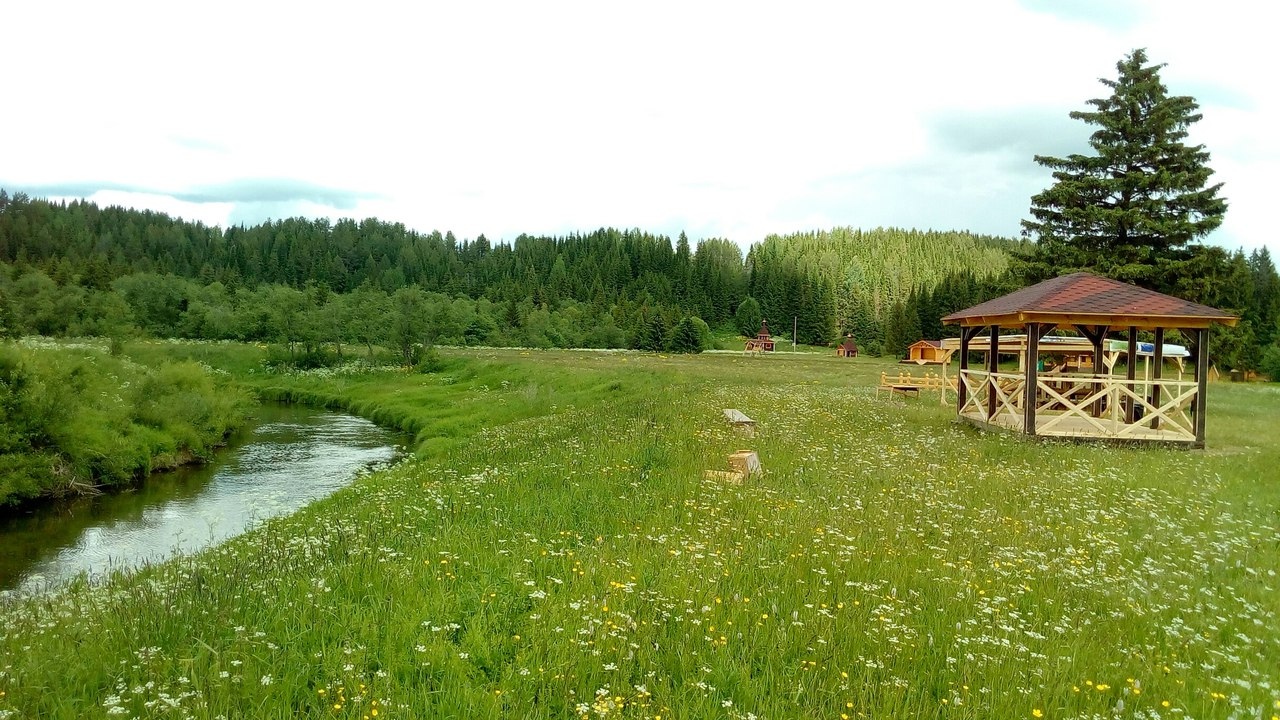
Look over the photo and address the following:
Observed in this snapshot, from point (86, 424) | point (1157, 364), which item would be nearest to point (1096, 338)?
point (1157, 364)

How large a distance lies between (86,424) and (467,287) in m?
124

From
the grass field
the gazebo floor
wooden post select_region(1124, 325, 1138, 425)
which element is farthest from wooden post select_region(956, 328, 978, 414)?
the grass field

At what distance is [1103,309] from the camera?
1723cm

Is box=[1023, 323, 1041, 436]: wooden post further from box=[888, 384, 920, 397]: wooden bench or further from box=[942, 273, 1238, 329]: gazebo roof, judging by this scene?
box=[888, 384, 920, 397]: wooden bench

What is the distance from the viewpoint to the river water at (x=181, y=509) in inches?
574

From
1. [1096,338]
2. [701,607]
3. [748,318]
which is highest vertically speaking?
[748,318]

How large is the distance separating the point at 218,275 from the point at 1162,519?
14283cm

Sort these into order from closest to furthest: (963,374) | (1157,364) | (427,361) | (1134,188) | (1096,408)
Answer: (1157,364) → (963,374) → (1096,408) → (1134,188) → (427,361)

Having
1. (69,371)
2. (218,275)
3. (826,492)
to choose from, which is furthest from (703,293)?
(826,492)

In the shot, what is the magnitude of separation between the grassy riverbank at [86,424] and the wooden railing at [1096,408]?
26051 millimetres

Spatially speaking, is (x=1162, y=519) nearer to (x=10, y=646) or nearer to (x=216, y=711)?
(x=216, y=711)

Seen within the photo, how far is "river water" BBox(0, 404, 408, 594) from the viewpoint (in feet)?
47.9

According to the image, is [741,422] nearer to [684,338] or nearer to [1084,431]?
[1084,431]

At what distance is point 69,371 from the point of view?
2292 cm
